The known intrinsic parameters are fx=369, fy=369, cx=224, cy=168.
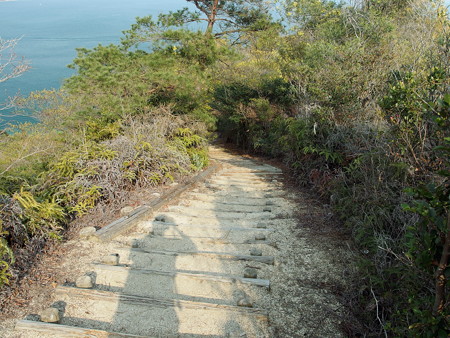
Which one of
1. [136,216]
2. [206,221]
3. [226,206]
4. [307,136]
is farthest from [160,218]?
[307,136]

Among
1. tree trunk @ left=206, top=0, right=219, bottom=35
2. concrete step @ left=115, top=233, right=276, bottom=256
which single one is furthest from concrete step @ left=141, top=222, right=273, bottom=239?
tree trunk @ left=206, top=0, right=219, bottom=35

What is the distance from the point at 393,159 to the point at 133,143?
4602mm

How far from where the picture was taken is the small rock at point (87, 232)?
4.94 metres

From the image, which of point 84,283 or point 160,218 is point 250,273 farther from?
point 160,218

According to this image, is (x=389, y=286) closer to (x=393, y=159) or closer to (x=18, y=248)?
(x=393, y=159)

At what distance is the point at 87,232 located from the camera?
196 inches

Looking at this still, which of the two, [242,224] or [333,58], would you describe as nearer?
[242,224]

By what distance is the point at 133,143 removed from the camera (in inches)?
281

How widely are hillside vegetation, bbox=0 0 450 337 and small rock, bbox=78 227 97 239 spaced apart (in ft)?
0.94

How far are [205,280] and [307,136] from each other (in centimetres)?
521

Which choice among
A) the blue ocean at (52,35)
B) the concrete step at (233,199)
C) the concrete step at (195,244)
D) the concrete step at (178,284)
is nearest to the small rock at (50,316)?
the concrete step at (178,284)

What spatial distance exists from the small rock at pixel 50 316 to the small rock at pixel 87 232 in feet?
5.52

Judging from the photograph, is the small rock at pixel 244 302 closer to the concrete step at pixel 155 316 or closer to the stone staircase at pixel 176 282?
the stone staircase at pixel 176 282

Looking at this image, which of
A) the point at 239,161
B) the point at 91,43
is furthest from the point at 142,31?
the point at 91,43
